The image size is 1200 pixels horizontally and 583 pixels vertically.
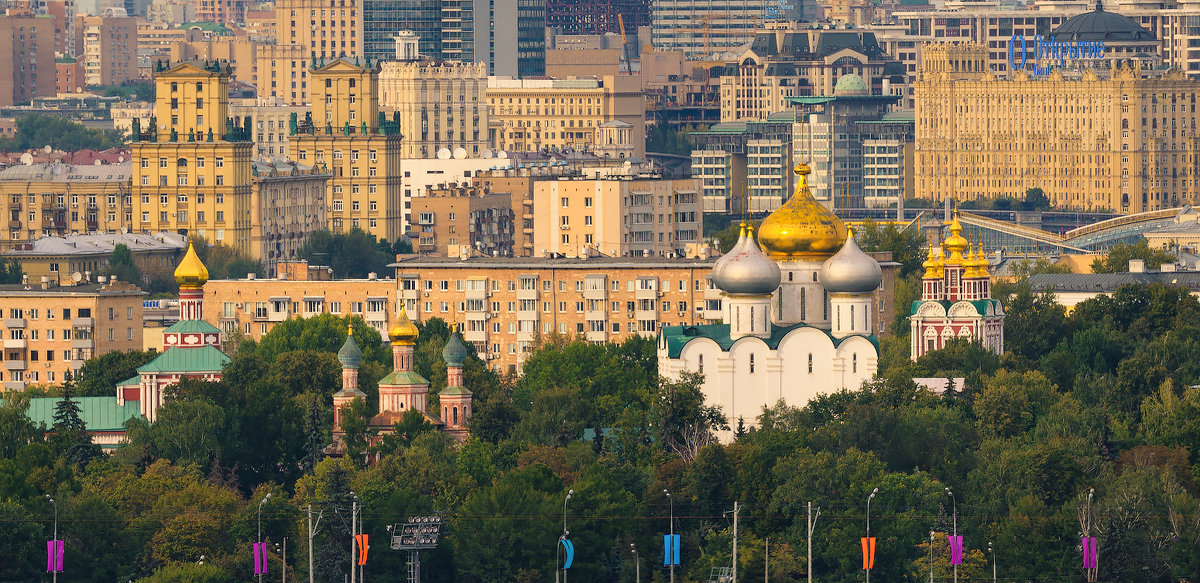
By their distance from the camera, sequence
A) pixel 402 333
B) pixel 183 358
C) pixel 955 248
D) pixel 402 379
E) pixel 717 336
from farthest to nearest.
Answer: pixel 955 248
pixel 183 358
pixel 717 336
pixel 402 333
pixel 402 379

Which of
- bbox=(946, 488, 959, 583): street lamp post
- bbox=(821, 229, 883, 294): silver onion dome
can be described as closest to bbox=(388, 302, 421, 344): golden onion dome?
bbox=(821, 229, 883, 294): silver onion dome

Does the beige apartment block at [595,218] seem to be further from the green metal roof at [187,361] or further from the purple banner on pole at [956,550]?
the purple banner on pole at [956,550]

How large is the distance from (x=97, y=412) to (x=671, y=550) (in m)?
28.6

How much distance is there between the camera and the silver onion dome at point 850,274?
11769 cm

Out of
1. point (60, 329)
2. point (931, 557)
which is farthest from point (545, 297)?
point (931, 557)

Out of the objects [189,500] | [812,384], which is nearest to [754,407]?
[812,384]

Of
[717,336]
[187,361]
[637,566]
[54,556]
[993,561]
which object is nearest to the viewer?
[54,556]

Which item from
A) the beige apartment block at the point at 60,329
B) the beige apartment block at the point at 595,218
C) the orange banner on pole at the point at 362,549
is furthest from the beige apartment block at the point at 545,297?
the orange banner on pole at the point at 362,549

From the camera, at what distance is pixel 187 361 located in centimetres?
12169

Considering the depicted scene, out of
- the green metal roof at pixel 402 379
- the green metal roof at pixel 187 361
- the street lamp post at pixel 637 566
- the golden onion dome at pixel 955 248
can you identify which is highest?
the golden onion dome at pixel 955 248

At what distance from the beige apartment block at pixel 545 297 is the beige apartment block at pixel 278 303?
1.59m

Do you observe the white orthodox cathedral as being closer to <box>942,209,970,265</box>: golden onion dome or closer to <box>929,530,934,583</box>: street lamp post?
<box>942,209,970,265</box>: golden onion dome

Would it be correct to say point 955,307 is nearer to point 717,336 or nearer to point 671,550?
point 717,336

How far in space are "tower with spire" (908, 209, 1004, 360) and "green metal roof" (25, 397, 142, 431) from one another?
85.0 ft
